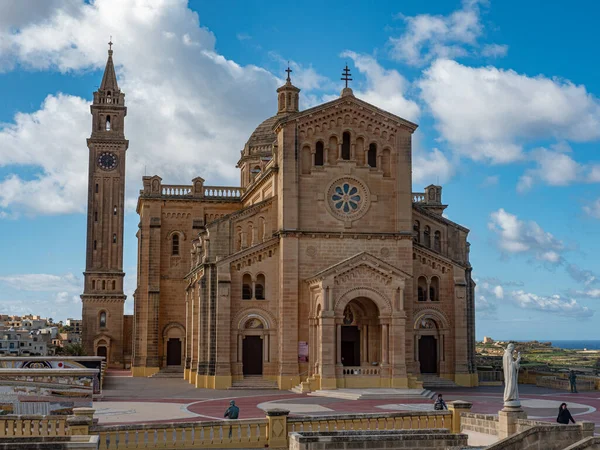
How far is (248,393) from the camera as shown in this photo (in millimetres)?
45094

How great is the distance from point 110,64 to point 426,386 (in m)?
50.8

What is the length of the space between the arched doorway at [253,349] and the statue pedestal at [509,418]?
82.2 feet

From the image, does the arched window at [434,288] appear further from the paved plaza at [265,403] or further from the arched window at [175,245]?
the arched window at [175,245]

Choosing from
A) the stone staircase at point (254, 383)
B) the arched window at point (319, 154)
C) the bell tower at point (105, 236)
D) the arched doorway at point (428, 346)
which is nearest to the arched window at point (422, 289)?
the arched doorway at point (428, 346)

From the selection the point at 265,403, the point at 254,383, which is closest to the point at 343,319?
the point at 254,383

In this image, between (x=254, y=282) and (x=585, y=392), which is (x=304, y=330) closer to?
(x=254, y=282)

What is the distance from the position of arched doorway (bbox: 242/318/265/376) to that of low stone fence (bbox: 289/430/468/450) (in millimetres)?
26074

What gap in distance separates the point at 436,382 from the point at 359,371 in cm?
650

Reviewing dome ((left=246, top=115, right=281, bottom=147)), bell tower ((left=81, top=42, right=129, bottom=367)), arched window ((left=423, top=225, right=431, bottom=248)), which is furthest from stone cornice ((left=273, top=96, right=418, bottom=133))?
bell tower ((left=81, top=42, right=129, bottom=367))

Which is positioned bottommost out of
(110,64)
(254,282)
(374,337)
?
(374,337)

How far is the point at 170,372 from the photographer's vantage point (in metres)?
61.9

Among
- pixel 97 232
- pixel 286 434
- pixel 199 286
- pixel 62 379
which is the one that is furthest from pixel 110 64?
pixel 286 434

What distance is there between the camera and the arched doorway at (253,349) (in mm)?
49000

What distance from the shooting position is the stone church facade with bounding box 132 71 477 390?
46.7 meters
